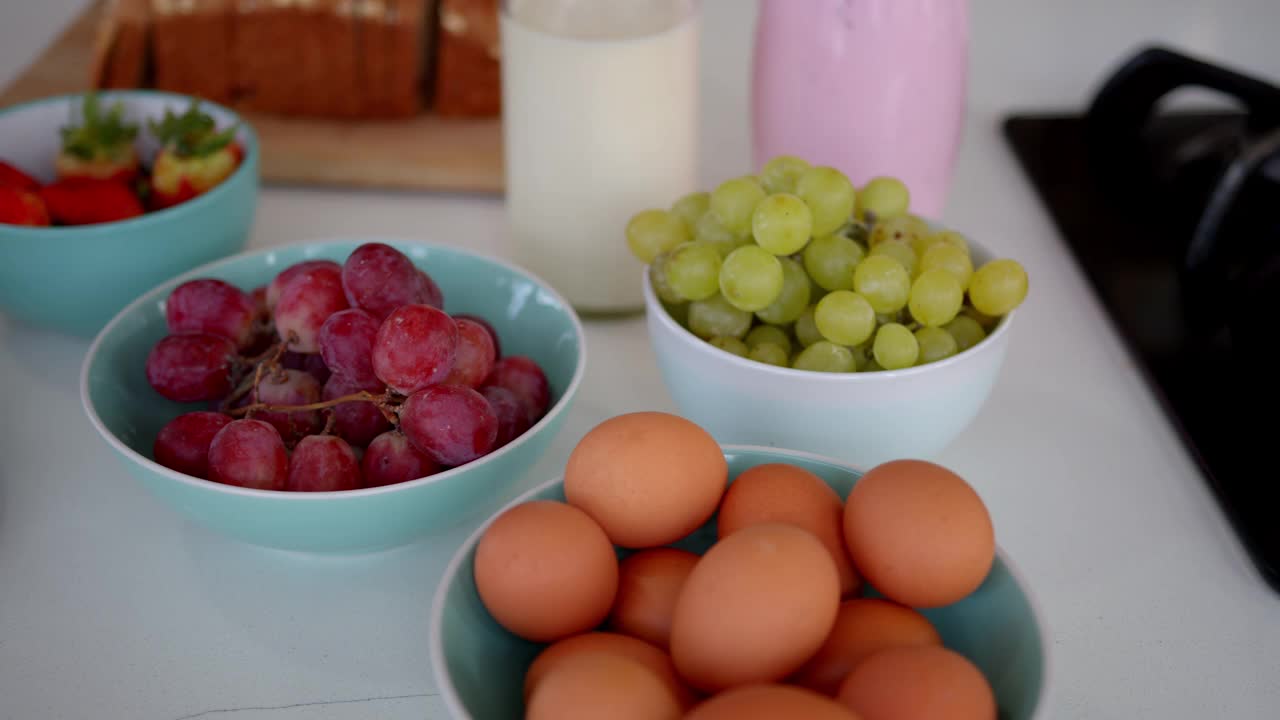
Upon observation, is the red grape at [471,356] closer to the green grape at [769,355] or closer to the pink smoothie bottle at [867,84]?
the green grape at [769,355]

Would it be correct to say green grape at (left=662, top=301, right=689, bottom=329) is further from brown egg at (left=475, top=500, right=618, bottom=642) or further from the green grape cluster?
brown egg at (left=475, top=500, right=618, bottom=642)

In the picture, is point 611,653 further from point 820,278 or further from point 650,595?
point 820,278

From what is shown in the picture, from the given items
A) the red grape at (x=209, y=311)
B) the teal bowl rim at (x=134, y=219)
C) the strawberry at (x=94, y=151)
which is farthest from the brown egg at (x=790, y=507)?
the strawberry at (x=94, y=151)

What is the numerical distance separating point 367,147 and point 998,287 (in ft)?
2.00

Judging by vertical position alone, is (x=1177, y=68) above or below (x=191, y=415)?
above

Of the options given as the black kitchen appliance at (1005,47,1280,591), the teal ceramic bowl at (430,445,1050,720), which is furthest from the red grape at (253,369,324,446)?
the black kitchen appliance at (1005,47,1280,591)

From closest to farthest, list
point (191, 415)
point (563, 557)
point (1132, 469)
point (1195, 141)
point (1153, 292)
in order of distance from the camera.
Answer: point (563, 557)
point (191, 415)
point (1132, 469)
point (1153, 292)
point (1195, 141)

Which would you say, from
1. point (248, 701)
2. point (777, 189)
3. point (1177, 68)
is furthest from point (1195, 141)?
point (248, 701)

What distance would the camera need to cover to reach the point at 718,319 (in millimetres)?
559

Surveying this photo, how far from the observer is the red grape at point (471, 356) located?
536mm

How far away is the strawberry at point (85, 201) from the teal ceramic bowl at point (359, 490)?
109 mm

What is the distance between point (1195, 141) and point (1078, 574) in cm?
60

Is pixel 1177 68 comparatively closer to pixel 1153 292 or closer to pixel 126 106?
pixel 1153 292

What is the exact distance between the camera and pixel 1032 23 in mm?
1317
